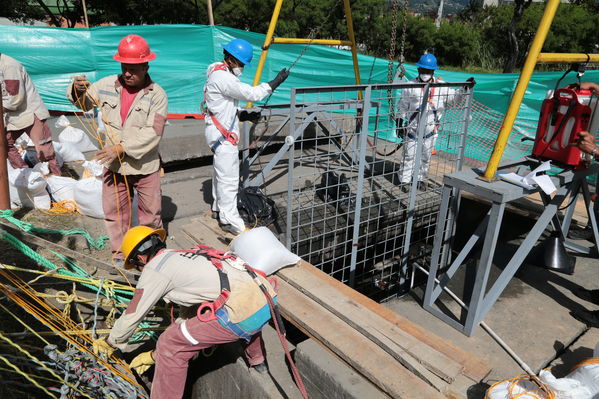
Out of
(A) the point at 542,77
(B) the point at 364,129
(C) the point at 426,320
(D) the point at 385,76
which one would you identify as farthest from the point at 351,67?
(C) the point at 426,320

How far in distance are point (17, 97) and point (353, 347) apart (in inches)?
187

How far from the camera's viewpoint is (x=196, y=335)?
102 inches

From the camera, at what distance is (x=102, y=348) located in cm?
279

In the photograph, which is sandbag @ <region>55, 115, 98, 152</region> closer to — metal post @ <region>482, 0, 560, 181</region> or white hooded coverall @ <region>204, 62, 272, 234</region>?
white hooded coverall @ <region>204, 62, 272, 234</region>

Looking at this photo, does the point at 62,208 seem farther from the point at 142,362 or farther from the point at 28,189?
the point at 142,362

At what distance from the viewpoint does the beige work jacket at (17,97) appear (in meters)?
4.66

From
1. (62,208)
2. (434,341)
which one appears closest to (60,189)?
(62,208)

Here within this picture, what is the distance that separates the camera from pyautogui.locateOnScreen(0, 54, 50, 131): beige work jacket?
4.66 m

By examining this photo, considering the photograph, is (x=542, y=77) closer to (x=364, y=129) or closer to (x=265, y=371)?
(x=364, y=129)

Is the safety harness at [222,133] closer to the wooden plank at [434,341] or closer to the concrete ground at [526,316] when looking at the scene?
the concrete ground at [526,316]

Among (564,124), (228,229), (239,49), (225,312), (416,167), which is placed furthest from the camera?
(416,167)

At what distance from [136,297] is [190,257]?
0.40 metres

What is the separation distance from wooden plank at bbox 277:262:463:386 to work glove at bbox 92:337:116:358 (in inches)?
54.9

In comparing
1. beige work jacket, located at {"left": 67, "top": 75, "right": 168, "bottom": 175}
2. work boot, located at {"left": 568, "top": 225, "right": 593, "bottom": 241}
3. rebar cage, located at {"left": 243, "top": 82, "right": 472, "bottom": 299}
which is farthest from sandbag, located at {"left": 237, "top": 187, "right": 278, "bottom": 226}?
work boot, located at {"left": 568, "top": 225, "right": 593, "bottom": 241}
